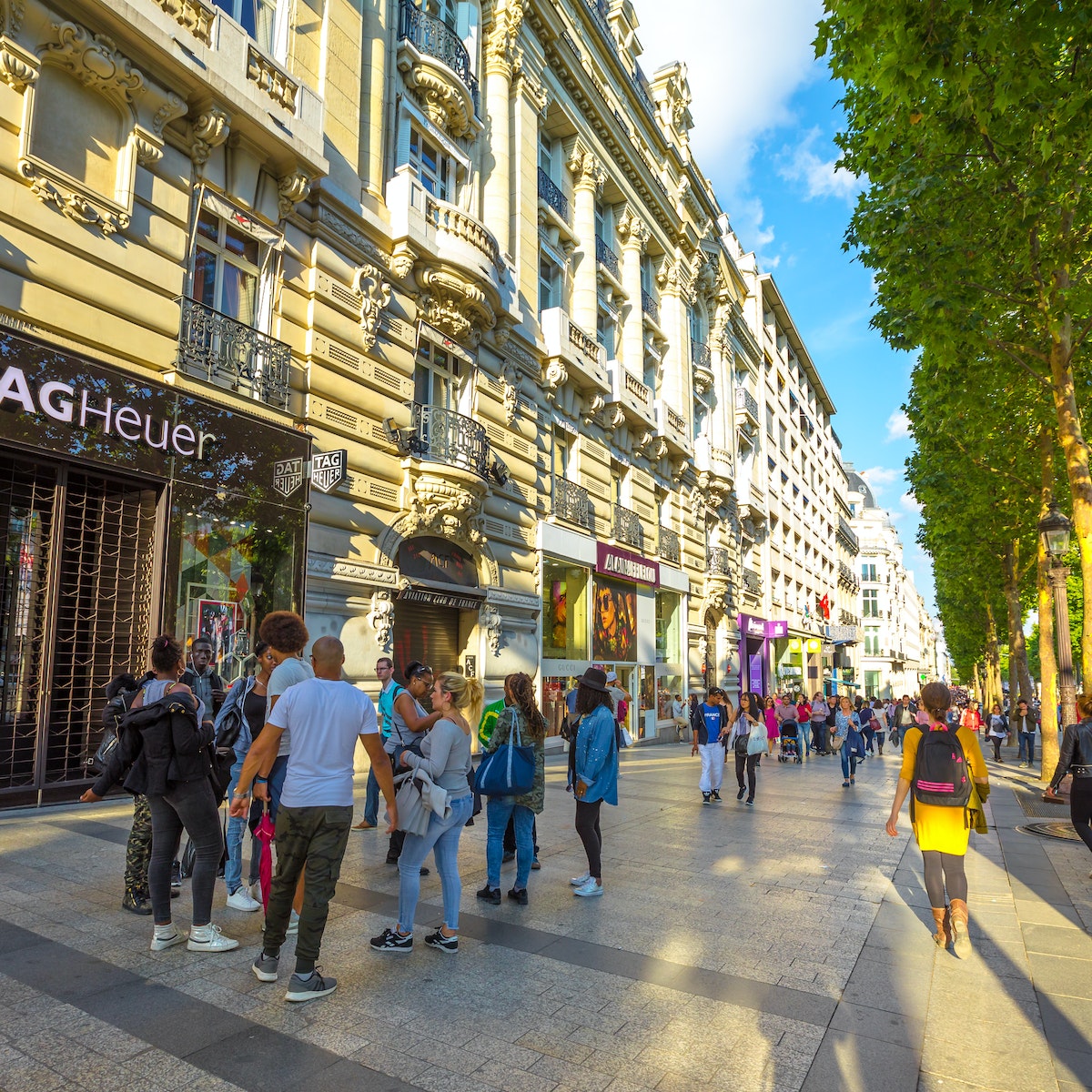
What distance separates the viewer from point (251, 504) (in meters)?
10.9

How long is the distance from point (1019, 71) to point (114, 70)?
9.71 m

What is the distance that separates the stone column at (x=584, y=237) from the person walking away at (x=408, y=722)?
1620 cm

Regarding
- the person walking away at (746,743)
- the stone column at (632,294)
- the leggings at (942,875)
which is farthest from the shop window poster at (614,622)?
the leggings at (942,875)

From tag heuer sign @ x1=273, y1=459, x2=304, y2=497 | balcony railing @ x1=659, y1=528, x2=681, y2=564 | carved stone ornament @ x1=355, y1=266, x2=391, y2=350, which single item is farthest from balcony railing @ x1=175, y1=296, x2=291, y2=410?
balcony railing @ x1=659, y1=528, x2=681, y2=564

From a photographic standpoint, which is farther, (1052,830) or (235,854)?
(1052,830)

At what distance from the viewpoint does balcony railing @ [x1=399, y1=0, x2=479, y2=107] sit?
15.0 m

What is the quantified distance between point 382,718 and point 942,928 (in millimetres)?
4946

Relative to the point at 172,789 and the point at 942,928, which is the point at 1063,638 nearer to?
the point at 942,928

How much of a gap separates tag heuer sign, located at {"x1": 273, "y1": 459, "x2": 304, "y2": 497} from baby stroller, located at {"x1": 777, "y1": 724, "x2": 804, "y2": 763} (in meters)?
13.2

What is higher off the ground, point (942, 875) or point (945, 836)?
point (945, 836)

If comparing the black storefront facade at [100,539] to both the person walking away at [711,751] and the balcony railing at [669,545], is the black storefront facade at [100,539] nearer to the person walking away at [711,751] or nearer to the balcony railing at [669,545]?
the person walking away at [711,751]

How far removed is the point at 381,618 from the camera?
511 inches

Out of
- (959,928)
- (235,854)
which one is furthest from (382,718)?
(959,928)

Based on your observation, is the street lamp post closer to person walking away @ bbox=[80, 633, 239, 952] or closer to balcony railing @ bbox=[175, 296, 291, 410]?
balcony railing @ bbox=[175, 296, 291, 410]
